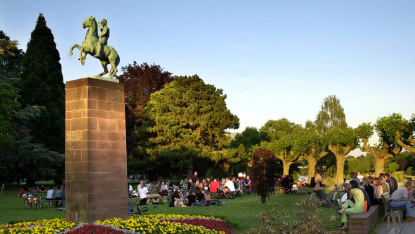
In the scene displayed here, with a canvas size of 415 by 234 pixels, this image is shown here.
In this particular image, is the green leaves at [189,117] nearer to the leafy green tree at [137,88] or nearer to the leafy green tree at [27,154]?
the leafy green tree at [137,88]

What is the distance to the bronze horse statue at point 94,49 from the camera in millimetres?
13328

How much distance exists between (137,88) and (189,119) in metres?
10.0

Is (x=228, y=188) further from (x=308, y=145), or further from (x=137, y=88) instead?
(x=137, y=88)

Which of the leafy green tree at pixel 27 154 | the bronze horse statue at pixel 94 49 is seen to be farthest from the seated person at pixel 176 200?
the leafy green tree at pixel 27 154

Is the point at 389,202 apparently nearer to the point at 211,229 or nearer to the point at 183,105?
the point at 211,229

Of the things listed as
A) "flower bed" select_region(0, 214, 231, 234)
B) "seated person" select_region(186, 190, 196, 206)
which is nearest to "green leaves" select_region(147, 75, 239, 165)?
"seated person" select_region(186, 190, 196, 206)

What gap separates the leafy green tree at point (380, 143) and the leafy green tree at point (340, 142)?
2.79ft

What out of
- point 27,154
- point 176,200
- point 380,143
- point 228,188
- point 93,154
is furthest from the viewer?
point 380,143

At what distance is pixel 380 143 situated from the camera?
42938 mm

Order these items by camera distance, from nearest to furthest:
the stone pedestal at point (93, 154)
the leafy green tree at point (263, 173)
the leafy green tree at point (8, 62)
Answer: the stone pedestal at point (93, 154) < the leafy green tree at point (263, 173) < the leafy green tree at point (8, 62)

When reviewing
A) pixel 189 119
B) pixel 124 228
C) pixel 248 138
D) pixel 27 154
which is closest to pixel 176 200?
pixel 124 228

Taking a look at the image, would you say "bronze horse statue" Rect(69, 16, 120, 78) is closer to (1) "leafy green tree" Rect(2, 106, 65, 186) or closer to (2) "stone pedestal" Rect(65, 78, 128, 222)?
(2) "stone pedestal" Rect(65, 78, 128, 222)

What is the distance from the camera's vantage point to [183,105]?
47062mm

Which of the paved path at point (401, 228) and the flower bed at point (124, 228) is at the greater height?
the flower bed at point (124, 228)
